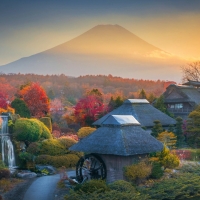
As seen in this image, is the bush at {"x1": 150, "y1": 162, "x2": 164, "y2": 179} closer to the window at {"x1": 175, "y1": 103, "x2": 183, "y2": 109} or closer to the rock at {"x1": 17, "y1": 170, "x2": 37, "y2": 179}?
the rock at {"x1": 17, "y1": 170, "x2": 37, "y2": 179}

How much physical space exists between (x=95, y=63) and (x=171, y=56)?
2671cm

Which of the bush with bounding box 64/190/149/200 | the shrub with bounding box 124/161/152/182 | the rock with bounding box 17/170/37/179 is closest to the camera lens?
the bush with bounding box 64/190/149/200

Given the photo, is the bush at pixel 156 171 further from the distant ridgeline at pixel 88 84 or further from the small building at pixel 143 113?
the distant ridgeline at pixel 88 84

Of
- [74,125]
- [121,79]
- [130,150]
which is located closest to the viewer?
[130,150]

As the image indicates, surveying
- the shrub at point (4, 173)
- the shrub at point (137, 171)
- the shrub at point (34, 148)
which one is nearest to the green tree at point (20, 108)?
the shrub at point (34, 148)

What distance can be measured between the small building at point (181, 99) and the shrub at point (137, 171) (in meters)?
22.8

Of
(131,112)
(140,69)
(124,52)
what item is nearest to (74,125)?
(131,112)

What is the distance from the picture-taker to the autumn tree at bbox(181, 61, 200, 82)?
246ft

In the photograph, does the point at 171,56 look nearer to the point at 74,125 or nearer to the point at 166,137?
the point at 74,125

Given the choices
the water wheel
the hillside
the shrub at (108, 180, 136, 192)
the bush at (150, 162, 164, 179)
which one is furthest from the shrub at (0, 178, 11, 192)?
the hillside

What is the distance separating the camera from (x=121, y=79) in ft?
309

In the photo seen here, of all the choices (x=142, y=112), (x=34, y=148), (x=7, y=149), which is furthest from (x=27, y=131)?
(x=142, y=112)

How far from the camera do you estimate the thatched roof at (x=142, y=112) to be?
35.5 metres

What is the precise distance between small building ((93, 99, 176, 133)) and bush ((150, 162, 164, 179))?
12104 mm
